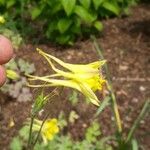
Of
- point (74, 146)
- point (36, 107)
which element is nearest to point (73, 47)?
point (74, 146)

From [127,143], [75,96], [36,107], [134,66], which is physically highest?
[36,107]

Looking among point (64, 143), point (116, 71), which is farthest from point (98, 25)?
point (64, 143)

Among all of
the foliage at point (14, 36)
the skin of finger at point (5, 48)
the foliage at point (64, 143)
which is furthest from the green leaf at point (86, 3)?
the skin of finger at point (5, 48)

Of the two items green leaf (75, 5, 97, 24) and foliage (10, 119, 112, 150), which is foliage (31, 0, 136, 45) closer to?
green leaf (75, 5, 97, 24)

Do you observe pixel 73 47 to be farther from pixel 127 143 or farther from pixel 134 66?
pixel 127 143

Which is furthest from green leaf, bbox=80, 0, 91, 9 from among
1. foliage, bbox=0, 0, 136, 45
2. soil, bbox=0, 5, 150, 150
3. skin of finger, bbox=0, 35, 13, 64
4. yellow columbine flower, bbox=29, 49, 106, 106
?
skin of finger, bbox=0, 35, 13, 64

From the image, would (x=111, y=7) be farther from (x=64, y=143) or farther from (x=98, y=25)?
(x=64, y=143)

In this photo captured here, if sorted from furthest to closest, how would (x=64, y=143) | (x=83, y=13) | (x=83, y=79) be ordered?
(x=83, y=13) < (x=64, y=143) < (x=83, y=79)
